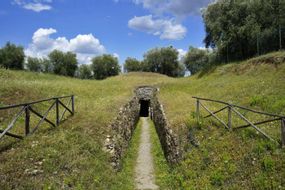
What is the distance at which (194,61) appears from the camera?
80438 millimetres

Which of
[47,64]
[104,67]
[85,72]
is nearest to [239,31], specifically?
[104,67]

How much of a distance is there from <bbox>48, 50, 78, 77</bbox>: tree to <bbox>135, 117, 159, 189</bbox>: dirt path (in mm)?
56900

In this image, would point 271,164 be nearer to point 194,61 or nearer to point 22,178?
point 22,178

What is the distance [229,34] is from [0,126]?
34.0 meters

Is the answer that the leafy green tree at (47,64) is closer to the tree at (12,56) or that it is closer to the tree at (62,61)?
the tree at (62,61)

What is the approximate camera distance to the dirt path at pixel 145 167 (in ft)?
37.0

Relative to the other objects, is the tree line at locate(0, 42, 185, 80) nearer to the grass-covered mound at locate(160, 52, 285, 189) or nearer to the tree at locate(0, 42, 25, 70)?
the tree at locate(0, 42, 25, 70)

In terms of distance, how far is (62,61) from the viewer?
71688 millimetres

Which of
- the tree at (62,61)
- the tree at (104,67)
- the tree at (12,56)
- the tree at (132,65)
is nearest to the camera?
the tree at (12,56)

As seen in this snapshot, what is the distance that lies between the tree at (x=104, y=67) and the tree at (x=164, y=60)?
1230 cm

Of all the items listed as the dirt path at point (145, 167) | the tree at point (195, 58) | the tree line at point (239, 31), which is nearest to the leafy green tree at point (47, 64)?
the tree line at point (239, 31)

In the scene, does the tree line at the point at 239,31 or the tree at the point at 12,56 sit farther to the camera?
the tree at the point at 12,56

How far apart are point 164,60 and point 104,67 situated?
20084mm

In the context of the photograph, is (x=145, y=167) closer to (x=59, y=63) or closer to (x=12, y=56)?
(x=12, y=56)
